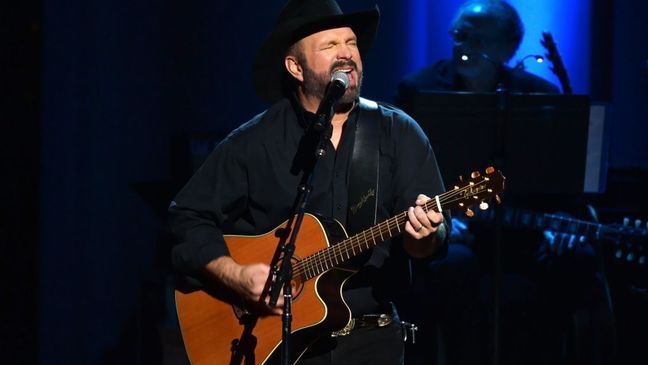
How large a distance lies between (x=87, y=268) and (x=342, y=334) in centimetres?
268

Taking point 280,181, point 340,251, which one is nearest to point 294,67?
point 280,181

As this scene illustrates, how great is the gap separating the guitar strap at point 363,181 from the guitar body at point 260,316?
0.09 metres

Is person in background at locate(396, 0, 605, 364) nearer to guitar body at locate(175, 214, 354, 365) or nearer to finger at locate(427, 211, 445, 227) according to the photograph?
guitar body at locate(175, 214, 354, 365)

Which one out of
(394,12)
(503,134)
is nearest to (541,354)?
(503,134)

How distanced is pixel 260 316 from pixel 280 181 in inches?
19.4

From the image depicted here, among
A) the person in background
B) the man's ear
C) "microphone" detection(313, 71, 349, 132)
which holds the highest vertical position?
the man's ear

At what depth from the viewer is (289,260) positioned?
10.7 feet

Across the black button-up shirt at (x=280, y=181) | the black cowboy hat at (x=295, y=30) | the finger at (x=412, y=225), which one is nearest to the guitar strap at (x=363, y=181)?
the black button-up shirt at (x=280, y=181)

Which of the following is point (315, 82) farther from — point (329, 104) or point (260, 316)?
point (260, 316)

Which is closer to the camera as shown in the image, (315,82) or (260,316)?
(260,316)

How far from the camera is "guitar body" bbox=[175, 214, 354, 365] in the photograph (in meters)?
3.50

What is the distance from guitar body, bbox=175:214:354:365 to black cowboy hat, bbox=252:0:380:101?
2.27ft

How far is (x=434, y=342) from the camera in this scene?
560 centimetres

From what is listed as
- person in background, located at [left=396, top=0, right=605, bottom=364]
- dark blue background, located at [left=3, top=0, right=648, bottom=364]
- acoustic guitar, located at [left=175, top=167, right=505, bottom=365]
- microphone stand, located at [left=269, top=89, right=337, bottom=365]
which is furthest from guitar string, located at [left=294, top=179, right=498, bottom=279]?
dark blue background, located at [left=3, top=0, right=648, bottom=364]
